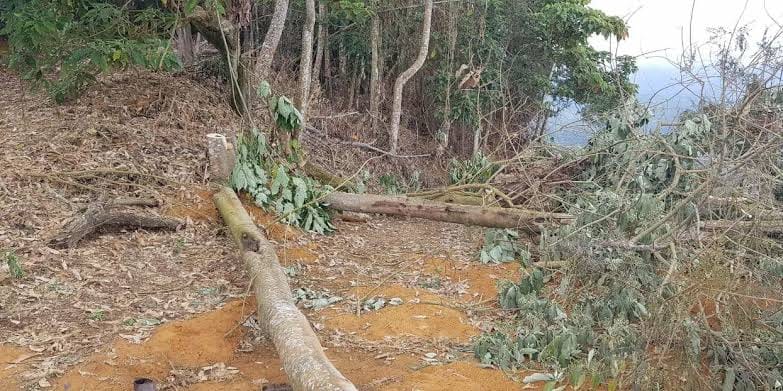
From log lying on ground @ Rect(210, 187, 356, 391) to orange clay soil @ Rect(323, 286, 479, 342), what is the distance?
51 cm

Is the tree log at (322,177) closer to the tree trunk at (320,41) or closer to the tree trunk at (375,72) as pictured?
the tree trunk at (375,72)

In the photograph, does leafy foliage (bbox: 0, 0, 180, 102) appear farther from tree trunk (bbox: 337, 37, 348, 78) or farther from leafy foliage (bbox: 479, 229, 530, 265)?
tree trunk (bbox: 337, 37, 348, 78)

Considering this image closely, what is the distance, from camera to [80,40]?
687 centimetres

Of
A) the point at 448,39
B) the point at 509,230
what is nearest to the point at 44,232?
the point at 509,230

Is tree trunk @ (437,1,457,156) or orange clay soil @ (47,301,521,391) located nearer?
orange clay soil @ (47,301,521,391)

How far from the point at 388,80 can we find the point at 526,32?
2.91 metres

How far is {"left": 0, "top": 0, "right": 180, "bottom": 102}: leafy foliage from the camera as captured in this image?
629cm

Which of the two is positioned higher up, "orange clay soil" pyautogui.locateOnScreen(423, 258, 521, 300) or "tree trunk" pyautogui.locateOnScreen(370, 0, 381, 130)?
"tree trunk" pyautogui.locateOnScreen(370, 0, 381, 130)

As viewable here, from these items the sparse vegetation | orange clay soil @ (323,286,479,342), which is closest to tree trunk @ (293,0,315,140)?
the sparse vegetation

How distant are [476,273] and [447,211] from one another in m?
0.82

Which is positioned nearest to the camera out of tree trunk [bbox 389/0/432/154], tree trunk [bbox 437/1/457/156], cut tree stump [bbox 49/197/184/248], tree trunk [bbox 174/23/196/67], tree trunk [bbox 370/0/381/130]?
cut tree stump [bbox 49/197/184/248]

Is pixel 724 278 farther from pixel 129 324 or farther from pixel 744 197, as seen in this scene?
pixel 129 324

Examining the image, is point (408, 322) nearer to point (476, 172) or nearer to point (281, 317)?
point (281, 317)

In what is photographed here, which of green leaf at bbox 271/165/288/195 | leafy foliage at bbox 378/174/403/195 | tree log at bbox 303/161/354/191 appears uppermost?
green leaf at bbox 271/165/288/195
